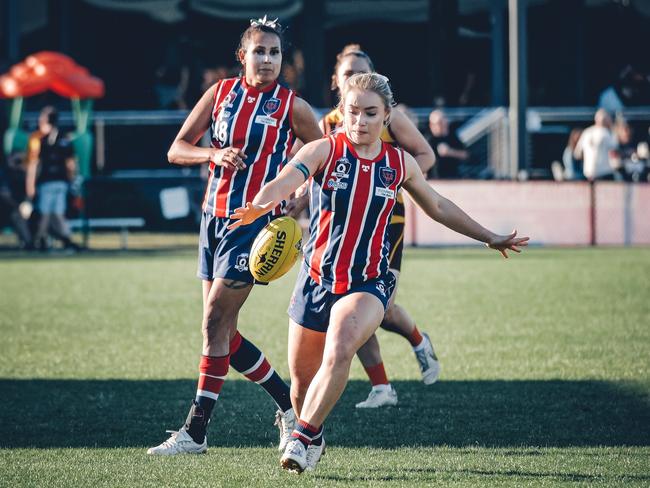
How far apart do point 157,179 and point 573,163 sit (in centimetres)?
769

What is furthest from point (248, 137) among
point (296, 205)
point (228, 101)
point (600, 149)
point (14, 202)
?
point (600, 149)

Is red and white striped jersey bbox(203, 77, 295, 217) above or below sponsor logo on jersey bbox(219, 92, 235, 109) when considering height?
below

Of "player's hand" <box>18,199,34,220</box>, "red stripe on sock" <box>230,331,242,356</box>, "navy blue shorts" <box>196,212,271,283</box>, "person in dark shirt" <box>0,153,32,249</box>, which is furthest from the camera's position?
"person in dark shirt" <box>0,153,32,249</box>

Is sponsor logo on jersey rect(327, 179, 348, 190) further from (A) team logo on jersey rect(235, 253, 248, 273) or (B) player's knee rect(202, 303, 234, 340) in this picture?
(B) player's knee rect(202, 303, 234, 340)

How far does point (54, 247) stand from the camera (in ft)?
63.8

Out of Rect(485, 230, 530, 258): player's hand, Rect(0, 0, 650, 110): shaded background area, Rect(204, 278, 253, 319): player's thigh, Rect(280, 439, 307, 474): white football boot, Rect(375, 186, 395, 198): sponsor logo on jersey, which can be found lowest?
Rect(280, 439, 307, 474): white football boot

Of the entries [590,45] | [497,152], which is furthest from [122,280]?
[590,45]

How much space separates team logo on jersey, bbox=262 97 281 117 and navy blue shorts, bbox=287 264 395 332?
957mm

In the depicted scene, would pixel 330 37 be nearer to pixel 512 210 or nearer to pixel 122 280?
pixel 512 210

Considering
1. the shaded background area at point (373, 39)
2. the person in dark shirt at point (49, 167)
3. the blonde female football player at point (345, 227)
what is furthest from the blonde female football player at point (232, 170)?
the shaded background area at point (373, 39)

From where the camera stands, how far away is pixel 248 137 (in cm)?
604

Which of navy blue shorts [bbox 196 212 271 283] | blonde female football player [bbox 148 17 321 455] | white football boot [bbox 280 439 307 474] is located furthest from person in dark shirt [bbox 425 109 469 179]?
white football boot [bbox 280 439 307 474]

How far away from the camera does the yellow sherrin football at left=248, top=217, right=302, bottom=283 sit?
5.54 m

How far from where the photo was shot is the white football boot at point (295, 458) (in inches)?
202
